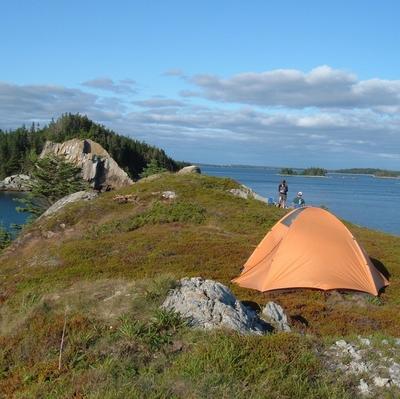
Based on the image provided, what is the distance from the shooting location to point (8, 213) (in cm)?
8756

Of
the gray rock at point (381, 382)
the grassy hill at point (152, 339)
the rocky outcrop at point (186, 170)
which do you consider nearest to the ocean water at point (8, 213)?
the rocky outcrop at point (186, 170)

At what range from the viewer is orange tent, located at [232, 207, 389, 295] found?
16969mm

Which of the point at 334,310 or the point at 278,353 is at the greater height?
the point at 278,353

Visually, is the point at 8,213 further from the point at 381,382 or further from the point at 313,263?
the point at 381,382

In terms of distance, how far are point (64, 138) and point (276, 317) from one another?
142709 millimetres

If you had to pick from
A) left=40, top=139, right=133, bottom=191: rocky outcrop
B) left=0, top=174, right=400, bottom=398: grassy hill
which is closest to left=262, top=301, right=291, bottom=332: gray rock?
left=0, top=174, right=400, bottom=398: grassy hill

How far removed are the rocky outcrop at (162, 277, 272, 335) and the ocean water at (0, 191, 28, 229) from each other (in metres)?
55.3

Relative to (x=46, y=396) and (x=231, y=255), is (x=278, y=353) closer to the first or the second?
(x=46, y=396)

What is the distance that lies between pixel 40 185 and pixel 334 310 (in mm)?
51125

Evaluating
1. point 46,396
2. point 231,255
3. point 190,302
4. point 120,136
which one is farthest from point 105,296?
point 120,136

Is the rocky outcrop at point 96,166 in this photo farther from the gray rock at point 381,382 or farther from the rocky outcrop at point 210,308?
the gray rock at point 381,382

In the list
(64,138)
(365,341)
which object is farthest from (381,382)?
(64,138)

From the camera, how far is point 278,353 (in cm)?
753

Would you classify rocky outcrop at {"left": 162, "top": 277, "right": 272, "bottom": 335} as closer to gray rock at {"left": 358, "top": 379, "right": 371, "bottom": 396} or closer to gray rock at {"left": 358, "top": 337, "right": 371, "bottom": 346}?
gray rock at {"left": 358, "top": 337, "right": 371, "bottom": 346}
